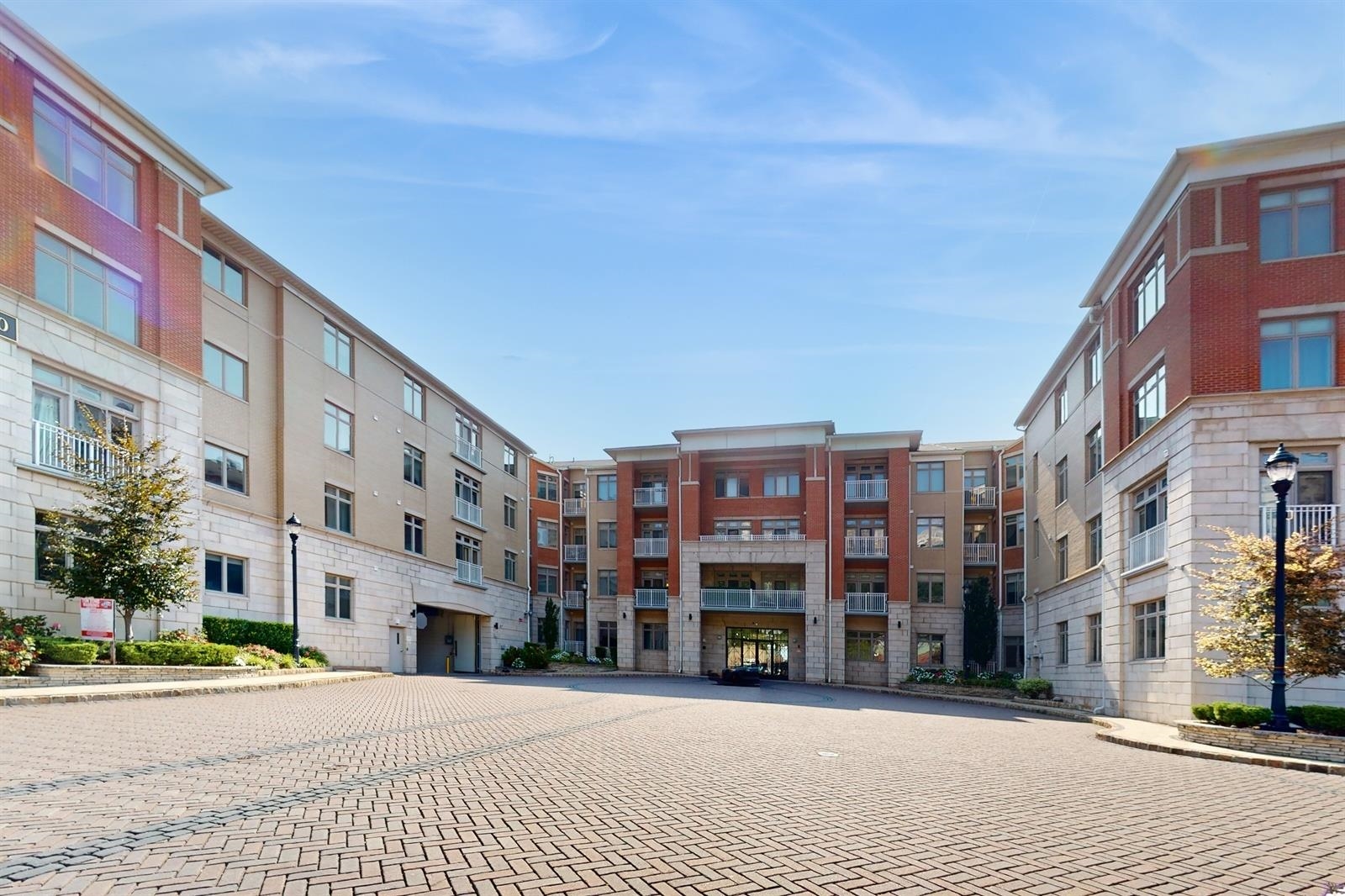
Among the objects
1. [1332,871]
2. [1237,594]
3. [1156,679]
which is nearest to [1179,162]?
[1237,594]

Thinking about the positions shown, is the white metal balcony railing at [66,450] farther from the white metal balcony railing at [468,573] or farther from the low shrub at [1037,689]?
the low shrub at [1037,689]

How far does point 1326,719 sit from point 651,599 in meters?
31.2

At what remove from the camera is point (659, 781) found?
30.0 feet

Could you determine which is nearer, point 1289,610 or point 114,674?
point 1289,610

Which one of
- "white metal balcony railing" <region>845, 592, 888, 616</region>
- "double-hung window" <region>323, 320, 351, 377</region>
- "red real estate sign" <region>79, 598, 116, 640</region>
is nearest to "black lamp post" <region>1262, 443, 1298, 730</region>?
"red real estate sign" <region>79, 598, 116, 640</region>

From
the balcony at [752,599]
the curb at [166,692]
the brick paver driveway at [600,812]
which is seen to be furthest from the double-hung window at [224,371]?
the balcony at [752,599]

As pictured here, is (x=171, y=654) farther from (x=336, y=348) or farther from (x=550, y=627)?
(x=550, y=627)

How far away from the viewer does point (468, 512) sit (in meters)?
41.7

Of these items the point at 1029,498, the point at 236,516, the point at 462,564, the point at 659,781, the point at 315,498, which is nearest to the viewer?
the point at 659,781

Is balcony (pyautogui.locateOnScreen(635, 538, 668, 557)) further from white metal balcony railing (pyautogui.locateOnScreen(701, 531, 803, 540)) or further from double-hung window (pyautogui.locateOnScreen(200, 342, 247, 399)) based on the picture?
double-hung window (pyautogui.locateOnScreen(200, 342, 247, 399))

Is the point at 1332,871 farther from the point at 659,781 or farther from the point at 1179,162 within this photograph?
the point at 1179,162

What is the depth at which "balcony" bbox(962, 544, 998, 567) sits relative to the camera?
40.5 metres

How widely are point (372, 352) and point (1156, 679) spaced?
28926 mm

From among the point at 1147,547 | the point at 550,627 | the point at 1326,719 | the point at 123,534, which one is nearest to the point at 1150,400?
the point at 1147,547
